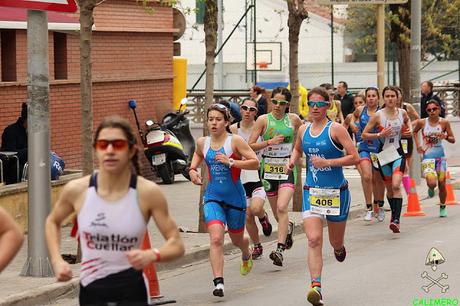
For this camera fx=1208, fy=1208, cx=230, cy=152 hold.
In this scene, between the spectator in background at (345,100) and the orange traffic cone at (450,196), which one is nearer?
the orange traffic cone at (450,196)

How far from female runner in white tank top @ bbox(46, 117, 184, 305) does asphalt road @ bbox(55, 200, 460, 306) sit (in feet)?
15.2

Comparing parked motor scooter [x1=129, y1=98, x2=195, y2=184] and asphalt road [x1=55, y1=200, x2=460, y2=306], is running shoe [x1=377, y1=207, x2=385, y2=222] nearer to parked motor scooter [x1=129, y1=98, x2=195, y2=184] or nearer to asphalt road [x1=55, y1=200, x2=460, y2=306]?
asphalt road [x1=55, y1=200, x2=460, y2=306]

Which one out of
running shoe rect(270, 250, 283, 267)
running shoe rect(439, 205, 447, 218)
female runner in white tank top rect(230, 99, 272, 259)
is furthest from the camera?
running shoe rect(439, 205, 447, 218)

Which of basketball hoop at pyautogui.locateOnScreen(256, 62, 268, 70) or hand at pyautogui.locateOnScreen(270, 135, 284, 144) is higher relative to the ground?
basketball hoop at pyautogui.locateOnScreen(256, 62, 268, 70)

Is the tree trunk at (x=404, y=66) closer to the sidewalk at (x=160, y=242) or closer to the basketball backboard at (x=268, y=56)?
the sidewalk at (x=160, y=242)

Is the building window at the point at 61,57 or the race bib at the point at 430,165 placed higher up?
the building window at the point at 61,57

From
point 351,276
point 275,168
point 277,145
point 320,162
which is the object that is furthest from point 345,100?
point 320,162

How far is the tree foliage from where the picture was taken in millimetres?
26375

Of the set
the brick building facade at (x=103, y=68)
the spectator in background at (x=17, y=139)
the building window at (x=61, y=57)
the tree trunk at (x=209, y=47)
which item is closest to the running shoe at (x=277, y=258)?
the tree trunk at (x=209, y=47)

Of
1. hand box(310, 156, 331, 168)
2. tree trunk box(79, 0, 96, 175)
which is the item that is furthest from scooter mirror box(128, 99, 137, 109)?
hand box(310, 156, 331, 168)

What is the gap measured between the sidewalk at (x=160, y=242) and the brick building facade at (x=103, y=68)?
1.93 metres

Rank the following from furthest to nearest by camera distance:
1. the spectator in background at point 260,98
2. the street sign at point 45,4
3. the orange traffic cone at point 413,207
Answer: the spectator in background at point 260,98 → the orange traffic cone at point 413,207 → the street sign at point 45,4

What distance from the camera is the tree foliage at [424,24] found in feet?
86.5

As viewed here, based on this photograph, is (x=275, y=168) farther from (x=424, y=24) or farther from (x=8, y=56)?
(x=424, y=24)
